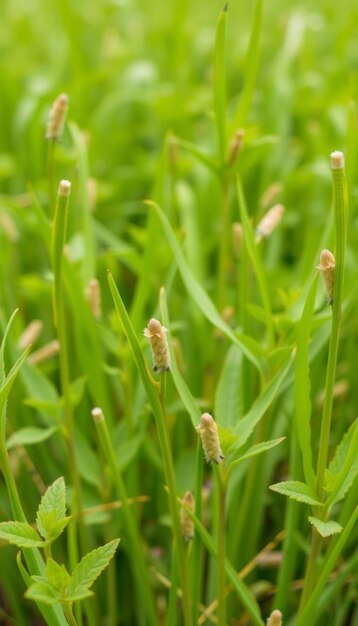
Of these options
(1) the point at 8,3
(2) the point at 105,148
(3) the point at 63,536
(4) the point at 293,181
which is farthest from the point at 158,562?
(1) the point at 8,3

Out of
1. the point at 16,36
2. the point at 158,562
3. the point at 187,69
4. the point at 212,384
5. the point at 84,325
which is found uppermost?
the point at 16,36

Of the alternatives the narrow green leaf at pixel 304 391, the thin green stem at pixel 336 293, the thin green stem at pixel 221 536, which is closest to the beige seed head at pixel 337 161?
the thin green stem at pixel 336 293

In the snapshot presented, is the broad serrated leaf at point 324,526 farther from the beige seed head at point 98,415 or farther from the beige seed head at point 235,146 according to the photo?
the beige seed head at point 235,146

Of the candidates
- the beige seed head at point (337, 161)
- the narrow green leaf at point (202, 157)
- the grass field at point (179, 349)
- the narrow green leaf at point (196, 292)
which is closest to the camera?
the beige seed head at point (337, 161)

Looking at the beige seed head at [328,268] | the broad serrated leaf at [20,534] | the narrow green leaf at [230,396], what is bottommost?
the broad serrated leaf at [20,534]

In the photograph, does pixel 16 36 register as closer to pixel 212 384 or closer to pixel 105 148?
pixel 105 148

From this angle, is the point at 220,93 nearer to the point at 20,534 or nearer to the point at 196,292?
the point at 196,292

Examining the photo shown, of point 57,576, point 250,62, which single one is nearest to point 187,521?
point 57,576
